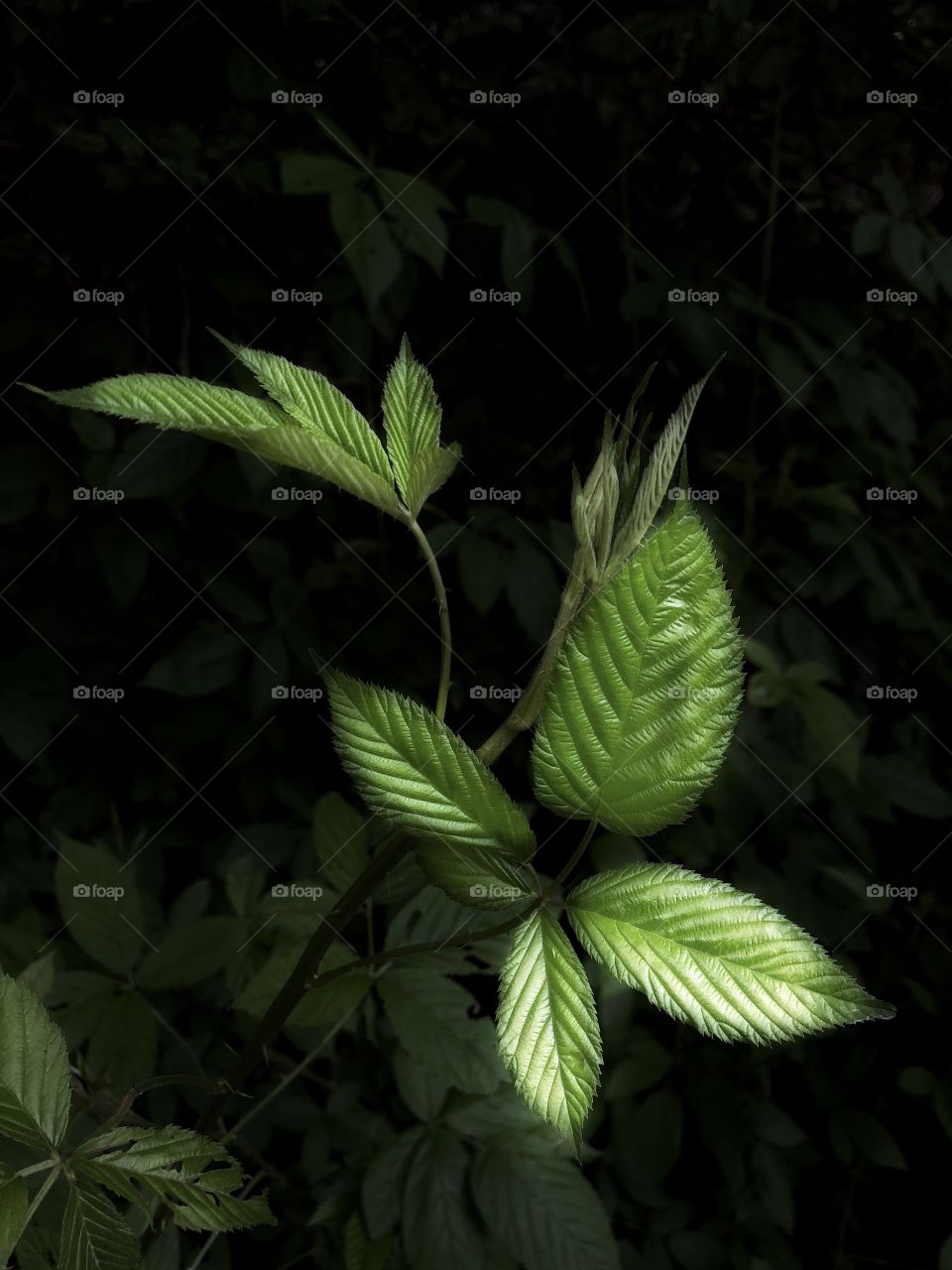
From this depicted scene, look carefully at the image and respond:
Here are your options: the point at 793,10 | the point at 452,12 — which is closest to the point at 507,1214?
the point at 452,12

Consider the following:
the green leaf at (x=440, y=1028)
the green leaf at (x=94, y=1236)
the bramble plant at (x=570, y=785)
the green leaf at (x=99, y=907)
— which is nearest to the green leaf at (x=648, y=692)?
the bramble plant at (x=570, y=785)

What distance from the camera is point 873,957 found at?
4.73ft

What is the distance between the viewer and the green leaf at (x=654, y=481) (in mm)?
324

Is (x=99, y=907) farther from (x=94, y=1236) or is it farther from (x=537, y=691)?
(x=537, y=691)

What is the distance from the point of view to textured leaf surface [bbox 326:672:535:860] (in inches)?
13.8

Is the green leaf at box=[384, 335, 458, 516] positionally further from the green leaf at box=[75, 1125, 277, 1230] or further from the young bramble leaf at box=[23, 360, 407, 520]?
the green leaf at box=[75, 1125, 277, 1230]

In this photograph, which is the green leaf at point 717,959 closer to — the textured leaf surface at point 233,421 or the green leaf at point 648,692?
the green leaf at point 648,692

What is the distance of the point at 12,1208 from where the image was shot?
36 cm

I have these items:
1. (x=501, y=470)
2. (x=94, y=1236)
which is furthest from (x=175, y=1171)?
(x=501, y=470)

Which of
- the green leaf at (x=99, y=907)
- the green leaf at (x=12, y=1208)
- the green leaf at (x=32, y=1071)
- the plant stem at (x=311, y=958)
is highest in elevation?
the plant stem at (x=311, y=958)

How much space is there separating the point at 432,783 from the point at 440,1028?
430 millimetres

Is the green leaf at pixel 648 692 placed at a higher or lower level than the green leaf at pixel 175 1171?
higher

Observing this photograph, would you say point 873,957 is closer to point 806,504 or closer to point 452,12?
point 806,504

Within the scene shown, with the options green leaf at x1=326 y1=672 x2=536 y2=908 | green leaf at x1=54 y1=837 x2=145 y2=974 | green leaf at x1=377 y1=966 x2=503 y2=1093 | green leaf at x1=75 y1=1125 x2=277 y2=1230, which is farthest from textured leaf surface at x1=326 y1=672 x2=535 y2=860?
green leaf at x1=54 y1=837 x2=145 y2=974
